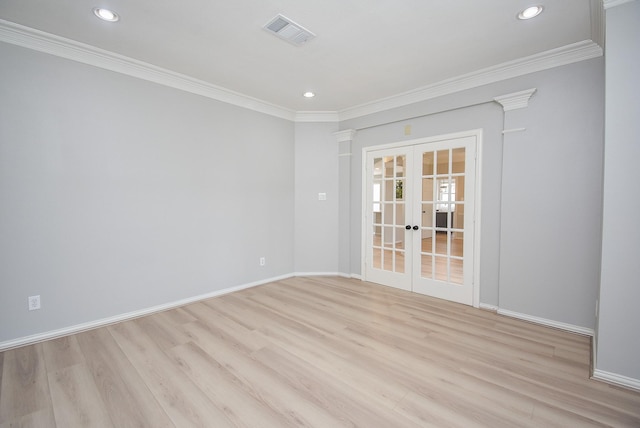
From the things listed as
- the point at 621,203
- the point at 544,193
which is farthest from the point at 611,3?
the point at 544,193

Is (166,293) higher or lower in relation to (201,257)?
lower

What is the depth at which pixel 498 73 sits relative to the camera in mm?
3123

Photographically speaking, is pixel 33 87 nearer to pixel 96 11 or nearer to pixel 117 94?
pixel 117 94

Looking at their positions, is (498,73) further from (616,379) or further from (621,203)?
(616,379)

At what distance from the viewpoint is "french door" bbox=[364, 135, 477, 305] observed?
3459 millimetres

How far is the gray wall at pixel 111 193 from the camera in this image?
8.02 ft

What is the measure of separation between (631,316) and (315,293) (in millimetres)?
2992

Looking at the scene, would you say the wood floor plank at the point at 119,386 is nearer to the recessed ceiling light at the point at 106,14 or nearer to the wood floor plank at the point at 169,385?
the wood floor plank at the point at 169,385

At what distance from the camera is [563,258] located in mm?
2781

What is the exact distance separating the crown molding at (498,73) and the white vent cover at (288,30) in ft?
6.00

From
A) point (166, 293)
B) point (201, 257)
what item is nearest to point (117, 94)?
point (201, 257)

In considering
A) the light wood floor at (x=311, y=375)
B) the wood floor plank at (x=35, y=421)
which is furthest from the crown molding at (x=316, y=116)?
the wood floor plank at (x=35, y=421)

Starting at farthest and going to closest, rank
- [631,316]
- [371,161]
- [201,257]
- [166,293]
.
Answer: [371,161] → [201,257] → [166,293] → [631,316]

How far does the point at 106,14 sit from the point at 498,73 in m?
3.82
